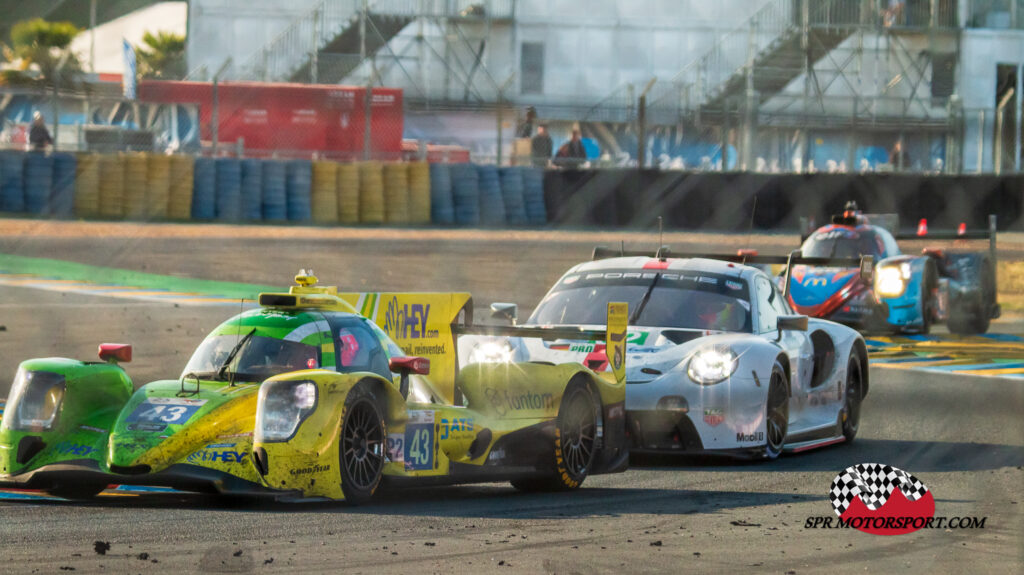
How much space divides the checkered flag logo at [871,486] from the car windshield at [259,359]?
8.79 ft

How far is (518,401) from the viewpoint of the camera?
27.1ft

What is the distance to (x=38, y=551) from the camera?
235 inches

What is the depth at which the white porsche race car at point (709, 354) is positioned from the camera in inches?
372

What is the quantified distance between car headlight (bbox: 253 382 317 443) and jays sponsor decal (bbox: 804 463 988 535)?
233 centimetres

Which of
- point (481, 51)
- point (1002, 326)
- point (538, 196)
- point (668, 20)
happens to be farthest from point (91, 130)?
point (1002, 326)

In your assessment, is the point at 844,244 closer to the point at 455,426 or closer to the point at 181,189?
the point at 455,426

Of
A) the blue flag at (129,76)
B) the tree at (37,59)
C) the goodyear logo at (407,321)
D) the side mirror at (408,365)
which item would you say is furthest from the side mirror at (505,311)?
the blue flag at (129,76)

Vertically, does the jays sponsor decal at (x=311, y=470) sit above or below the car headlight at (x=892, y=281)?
below

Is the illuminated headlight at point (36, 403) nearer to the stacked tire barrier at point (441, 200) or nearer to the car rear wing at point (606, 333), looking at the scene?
the car rear wing at point (606, 333)

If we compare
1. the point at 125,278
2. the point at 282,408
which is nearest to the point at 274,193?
the point at 125,278

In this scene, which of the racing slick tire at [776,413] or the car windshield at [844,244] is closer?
the racing slick tire at [776,413]

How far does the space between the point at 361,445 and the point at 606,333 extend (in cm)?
221

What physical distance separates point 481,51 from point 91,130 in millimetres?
10816

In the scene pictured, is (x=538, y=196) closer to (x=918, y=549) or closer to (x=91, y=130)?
(x=91, y=130)
